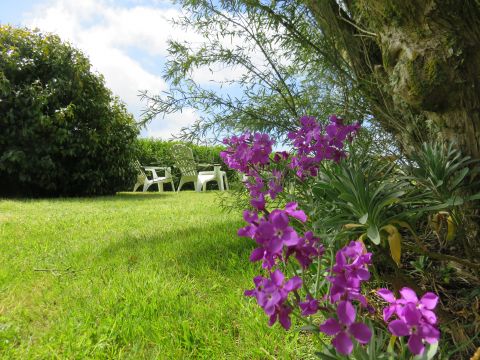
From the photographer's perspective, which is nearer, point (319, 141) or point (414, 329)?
point (414, 329)

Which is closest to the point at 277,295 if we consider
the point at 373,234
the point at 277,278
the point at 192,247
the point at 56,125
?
the point at 277,278

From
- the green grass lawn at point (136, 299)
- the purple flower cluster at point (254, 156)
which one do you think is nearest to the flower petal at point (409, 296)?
the green grass lawn at point (136, 299)

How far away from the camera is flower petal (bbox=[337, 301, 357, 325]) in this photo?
2.30ft

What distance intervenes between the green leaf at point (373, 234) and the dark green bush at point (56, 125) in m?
7.84

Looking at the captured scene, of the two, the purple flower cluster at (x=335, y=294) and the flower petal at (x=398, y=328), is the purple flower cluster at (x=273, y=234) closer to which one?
the purple flower cluster at (x=335, y=294)

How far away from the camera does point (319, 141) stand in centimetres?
158

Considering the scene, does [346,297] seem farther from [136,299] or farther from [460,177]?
[136,299]

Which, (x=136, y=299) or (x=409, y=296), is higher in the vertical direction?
(x=409, y=296)

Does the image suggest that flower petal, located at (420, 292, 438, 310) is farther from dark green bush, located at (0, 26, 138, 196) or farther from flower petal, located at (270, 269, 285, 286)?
dark green bush, located at (0, 26, 138, 196)

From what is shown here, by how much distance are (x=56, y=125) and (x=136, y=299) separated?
317 inches

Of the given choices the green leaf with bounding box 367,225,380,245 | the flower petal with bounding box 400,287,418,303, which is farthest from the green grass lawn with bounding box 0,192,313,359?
the flower petal with bounding box 400,287,418,303

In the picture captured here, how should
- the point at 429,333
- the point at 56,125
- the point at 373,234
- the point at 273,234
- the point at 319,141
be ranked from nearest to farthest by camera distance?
the point at 429,333
the point at 273,234
the point at 373,234
the point at 319,141
the point at 56,125

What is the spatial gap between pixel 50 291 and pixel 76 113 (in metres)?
7.94

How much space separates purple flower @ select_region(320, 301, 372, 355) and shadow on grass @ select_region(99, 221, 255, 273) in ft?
5.10
